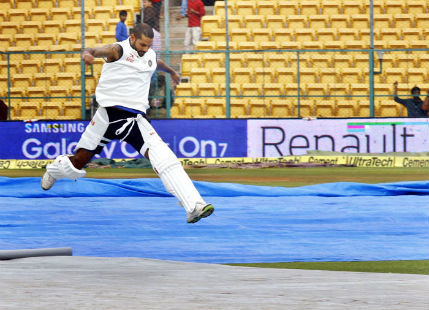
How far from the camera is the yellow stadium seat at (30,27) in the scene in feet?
76.1

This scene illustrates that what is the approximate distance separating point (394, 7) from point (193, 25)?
5499mm

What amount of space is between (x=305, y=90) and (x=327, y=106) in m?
0.69

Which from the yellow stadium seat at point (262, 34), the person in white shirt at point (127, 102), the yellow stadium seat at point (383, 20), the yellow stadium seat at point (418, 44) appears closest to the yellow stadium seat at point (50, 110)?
the yellow stadium seat at point (262, 34)

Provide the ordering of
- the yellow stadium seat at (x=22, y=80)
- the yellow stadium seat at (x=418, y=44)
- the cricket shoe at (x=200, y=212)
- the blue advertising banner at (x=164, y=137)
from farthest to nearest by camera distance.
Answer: the yellow stadium seat at (x=418, y=44) → the yellow stadium seat at (x=22, y=80) → the blue advertising banner at (x=164, y=137) → the cricket shoe at (x=200, y=212)

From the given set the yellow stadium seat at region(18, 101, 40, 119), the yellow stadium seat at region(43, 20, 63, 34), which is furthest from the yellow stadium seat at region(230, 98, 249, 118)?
the yellow stadium seat at region(43, 20, 63, 34)

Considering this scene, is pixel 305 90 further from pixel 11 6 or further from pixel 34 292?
pixel 34 292

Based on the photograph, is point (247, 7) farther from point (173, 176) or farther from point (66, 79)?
point (173, 176)

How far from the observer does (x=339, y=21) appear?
22.7 m

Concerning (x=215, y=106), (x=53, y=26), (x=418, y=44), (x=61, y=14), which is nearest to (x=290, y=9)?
(x=418, y=44)

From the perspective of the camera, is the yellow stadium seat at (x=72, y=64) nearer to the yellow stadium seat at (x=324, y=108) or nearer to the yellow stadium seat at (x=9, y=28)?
the yellow stadium seat at (x=9, y=28)

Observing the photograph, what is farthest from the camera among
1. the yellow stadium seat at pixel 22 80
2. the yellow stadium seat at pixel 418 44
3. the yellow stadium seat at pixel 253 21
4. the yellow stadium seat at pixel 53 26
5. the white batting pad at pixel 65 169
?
the yellow stadium seat at pixel 53 26

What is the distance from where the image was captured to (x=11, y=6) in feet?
77.3

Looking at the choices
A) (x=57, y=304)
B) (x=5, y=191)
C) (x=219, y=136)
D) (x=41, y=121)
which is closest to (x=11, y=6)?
(x=41, y=121)

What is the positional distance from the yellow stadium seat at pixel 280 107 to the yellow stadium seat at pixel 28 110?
5.70 metres
